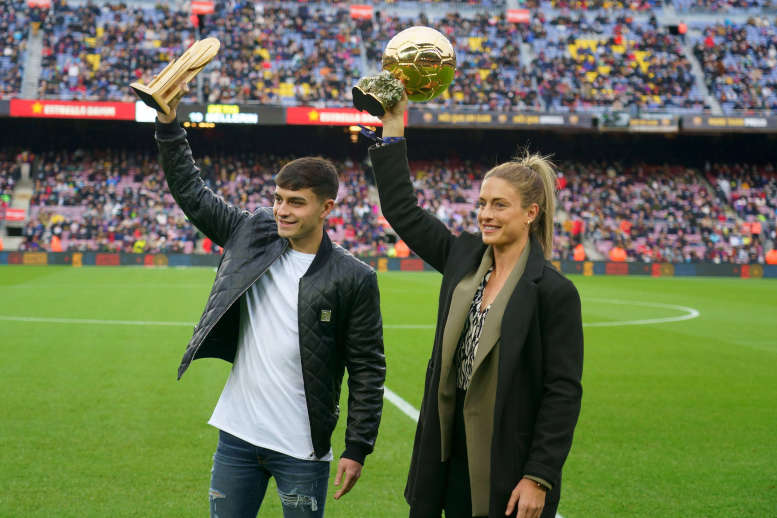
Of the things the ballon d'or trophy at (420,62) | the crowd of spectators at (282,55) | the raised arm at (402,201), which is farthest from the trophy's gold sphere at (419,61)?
the crowd of spectators at (282,55)

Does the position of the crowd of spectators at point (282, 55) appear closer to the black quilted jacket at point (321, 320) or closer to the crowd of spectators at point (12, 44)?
the crowd of spectators at point (12, 44)

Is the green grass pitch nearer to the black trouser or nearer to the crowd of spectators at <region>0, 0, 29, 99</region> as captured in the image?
the black trouser

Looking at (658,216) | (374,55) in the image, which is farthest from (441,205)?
(658,216)

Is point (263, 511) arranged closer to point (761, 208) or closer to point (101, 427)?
point (101, 427)

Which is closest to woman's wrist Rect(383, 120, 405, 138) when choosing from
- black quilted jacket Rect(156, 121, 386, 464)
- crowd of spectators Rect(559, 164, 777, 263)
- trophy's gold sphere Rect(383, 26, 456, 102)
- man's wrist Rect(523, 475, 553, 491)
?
trophy's gold sphere Rect(383, 26, 456, 102)

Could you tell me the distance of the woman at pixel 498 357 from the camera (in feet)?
9.25

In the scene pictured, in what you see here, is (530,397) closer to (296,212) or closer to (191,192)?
(296,212)

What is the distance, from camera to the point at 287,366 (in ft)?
11.0

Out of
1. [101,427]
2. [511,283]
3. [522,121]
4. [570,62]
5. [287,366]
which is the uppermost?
[570,62]

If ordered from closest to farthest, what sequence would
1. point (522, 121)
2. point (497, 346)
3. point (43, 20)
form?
point (497, 346)
point (522, 121)
point (43, 20)

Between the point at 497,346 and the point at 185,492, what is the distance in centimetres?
359

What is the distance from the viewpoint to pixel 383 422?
7.84 m

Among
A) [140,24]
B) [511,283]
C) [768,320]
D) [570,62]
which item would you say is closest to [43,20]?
[140,24]

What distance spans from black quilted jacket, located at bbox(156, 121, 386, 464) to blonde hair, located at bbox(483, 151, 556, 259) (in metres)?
0.78
